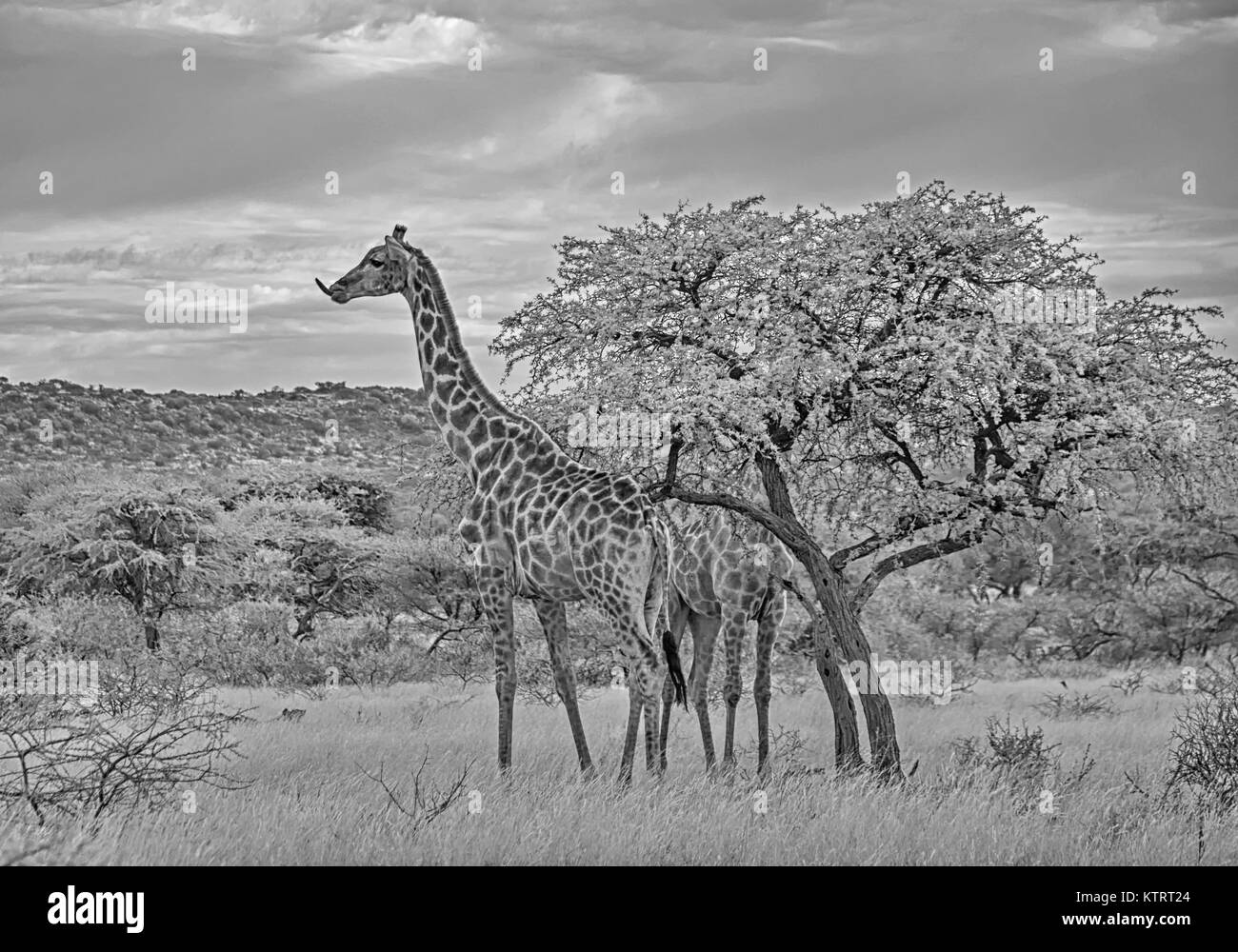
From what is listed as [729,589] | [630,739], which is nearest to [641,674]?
[630,739]

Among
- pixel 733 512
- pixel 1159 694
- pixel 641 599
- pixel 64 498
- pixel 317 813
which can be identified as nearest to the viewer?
pixel 317 813

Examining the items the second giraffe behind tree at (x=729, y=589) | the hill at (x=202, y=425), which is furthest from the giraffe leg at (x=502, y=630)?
the hill at (x=202, y=425)

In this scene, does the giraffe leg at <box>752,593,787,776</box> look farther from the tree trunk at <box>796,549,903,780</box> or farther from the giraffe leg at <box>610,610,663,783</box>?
the giraffe leg at <box>610,610,663,783</box>

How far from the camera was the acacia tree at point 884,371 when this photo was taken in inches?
388

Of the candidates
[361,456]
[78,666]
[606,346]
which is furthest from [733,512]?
[361,456]

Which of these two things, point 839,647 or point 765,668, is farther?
point 765,668

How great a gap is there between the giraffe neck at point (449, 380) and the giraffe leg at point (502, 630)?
0.90 metres

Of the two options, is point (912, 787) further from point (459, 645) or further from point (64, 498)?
point (64, 498)

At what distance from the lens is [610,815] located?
7.65 metres

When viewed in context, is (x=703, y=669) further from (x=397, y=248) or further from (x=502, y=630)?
(x=397, y=248)

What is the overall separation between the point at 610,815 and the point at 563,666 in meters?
2.37

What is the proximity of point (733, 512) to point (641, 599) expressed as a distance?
8.91ft

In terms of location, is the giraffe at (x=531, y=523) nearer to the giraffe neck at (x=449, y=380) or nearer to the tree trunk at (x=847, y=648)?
the giraffe neck at (x=449, y=380)
